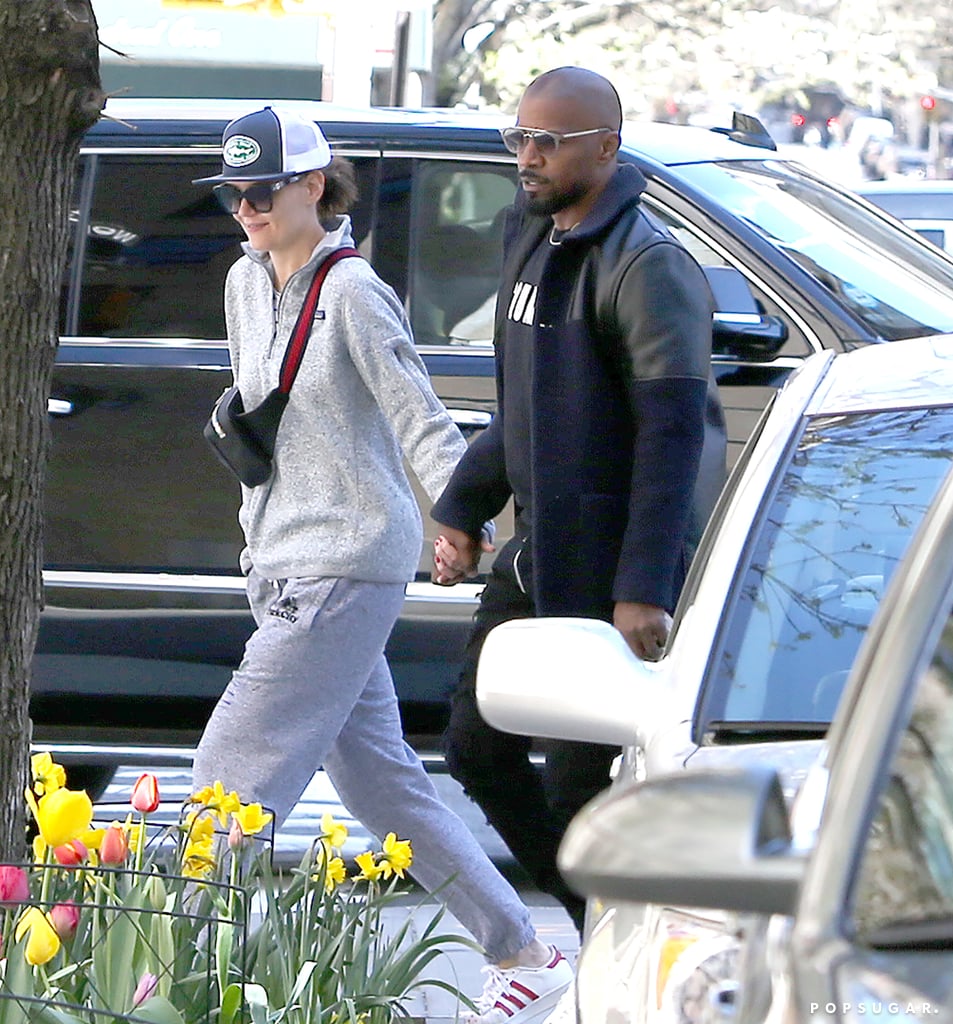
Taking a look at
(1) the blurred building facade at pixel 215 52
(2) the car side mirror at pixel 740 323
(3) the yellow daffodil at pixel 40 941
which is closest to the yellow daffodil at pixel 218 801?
(3) the yellow daffodil at pixel 40 941

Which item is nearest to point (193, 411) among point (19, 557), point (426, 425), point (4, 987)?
point (426, 425)

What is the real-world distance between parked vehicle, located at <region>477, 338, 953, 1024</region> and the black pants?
80 centimetres

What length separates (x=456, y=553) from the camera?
4.18 m

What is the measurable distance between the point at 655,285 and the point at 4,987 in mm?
1650

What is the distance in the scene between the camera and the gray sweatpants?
3.99m

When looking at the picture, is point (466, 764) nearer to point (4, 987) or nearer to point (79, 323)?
point (4, 987)

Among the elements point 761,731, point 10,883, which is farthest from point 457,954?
point 761,731

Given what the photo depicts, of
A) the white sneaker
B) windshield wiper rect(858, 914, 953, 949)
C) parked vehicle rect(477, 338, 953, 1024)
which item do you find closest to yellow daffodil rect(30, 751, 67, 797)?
parked vehicle rect(477, 338, 953, 1024)

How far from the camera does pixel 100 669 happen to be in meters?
5.55

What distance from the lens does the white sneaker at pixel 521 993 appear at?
4.04 metres

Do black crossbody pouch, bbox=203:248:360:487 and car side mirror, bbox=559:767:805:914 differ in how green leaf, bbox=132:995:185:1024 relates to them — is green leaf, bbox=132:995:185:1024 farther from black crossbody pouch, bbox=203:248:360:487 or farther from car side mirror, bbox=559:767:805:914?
black crossbody pouch, bbox=203:248:360:487

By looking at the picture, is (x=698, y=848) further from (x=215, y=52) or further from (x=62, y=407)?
(x=215, y=52)

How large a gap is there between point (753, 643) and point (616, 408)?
→ 49.1 inches

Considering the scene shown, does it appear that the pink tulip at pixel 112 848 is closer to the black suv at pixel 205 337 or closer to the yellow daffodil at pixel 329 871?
the yellow daffodil at pixel 329 871
